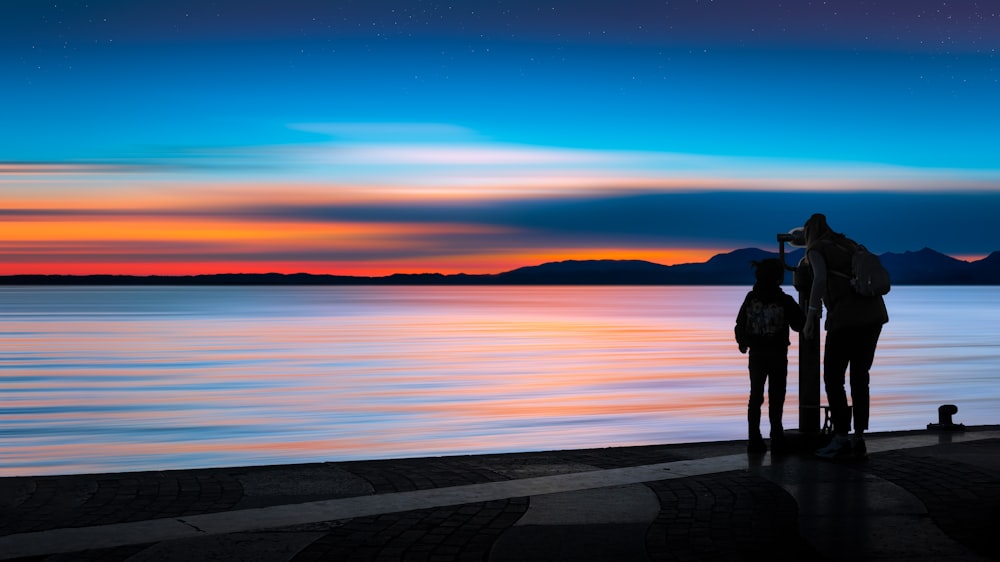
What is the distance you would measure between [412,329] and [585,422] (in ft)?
134

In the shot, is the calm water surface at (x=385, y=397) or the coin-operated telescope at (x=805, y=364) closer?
the coin-operated telescope at (x=805, y=364)

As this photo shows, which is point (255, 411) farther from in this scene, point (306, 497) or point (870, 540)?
point (870, 540)

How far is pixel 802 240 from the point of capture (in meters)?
10.1

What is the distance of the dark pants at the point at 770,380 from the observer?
9.75 metres

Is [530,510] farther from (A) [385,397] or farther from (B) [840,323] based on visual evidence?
(A) [385,397]

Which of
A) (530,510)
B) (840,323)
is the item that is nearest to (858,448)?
(840,323)

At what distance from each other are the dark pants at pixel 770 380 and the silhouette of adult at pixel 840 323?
328mm

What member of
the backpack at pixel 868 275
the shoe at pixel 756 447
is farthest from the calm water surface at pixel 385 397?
the backpack at pixel 868 275

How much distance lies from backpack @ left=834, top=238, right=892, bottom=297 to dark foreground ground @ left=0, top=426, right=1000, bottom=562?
1.40m

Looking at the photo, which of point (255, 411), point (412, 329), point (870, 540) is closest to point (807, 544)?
point (870, 540)

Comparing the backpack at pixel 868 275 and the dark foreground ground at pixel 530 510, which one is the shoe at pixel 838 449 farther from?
the backpack at pixel 868 275

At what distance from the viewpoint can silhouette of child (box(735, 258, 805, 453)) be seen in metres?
9.70

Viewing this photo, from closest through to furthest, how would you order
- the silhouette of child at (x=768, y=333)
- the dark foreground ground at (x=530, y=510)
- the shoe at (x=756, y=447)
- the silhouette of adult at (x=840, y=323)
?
1. the dark foreground ground at (x=530, y=510)
2. the silhouette of adult at (x=840, y=323)
3. the silhouette of child at (x=768, y=333)
4. the shoe at (x=756, y=447)

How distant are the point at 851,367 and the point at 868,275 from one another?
2.80ft
